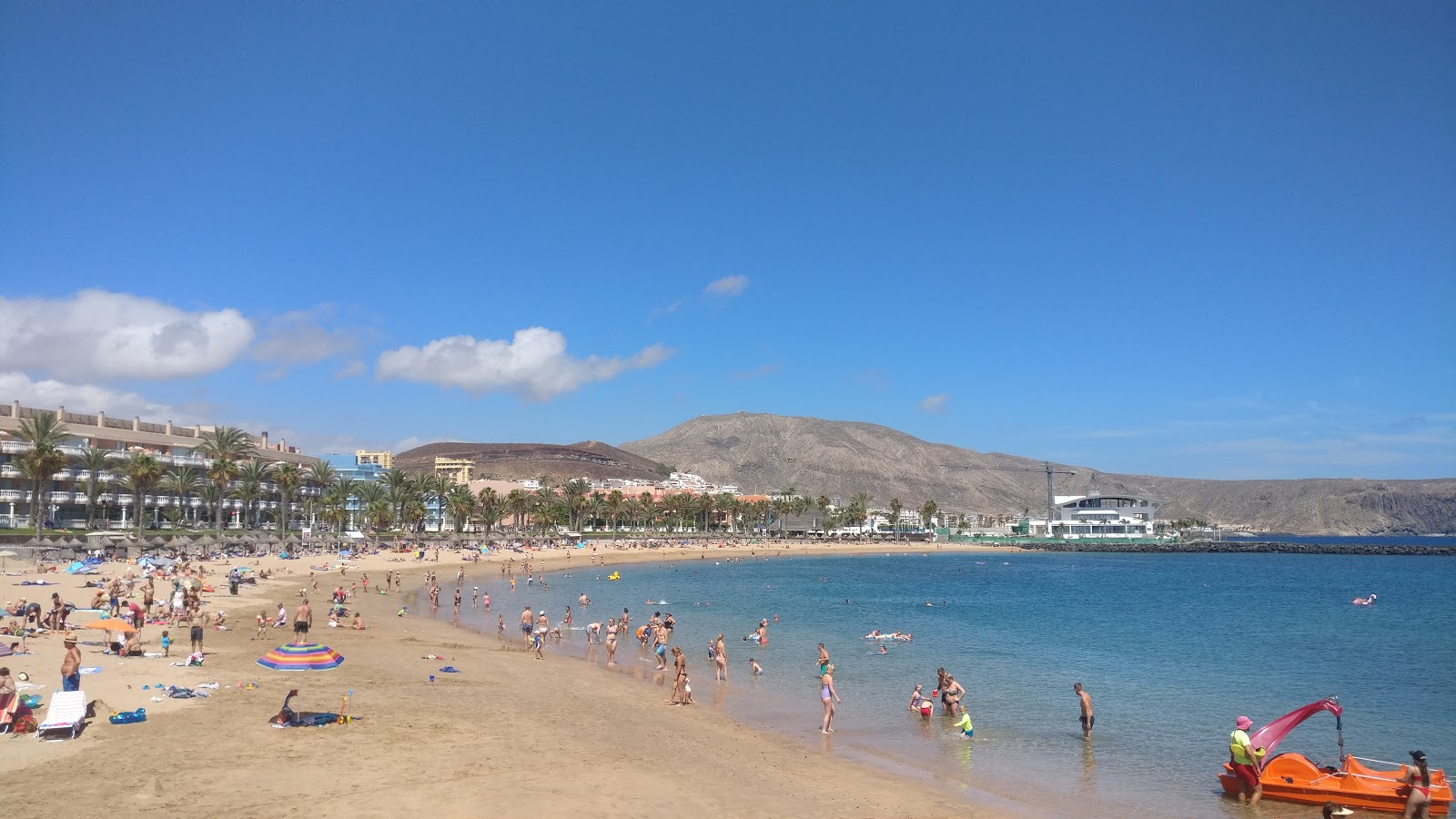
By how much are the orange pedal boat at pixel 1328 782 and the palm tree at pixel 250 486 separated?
2848 inches

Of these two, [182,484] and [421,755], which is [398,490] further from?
[421,755]

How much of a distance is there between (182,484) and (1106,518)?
166 metres

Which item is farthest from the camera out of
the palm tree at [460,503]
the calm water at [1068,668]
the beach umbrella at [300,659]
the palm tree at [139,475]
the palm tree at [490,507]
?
the palm tree at [490,507]

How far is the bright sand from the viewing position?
11156 mm

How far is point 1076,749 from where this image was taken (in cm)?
1745

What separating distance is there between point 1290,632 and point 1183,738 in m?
27.4

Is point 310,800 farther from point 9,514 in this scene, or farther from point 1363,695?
point 9,514

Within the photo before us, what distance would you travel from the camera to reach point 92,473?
61875 millimetres

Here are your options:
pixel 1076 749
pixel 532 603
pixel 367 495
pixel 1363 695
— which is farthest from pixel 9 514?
pixel 1363 695

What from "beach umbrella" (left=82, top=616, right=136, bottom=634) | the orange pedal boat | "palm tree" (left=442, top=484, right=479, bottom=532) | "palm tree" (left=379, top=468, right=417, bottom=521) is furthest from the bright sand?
"palm tree" (left=442, top=484, right=479, bottom=532)

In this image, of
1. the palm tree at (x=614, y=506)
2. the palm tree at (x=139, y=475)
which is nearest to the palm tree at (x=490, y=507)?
the palm tree at (x=614, y=506)

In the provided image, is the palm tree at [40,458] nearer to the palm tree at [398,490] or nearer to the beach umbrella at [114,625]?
the palm tree at [398,490]

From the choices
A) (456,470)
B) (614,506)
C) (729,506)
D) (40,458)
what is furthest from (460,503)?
(456,470)

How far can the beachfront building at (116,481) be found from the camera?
63.1 metres
